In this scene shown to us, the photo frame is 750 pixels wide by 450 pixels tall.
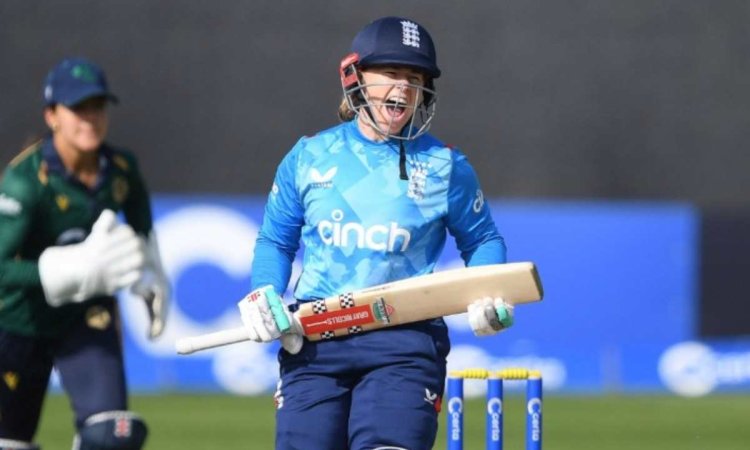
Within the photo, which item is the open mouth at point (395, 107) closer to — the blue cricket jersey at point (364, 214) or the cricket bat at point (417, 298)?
the blue cricket jersey at point (364, 214)

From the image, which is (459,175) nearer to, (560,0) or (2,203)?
(2,203)

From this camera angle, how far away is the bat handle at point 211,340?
15.3ft

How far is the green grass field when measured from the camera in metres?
9.08

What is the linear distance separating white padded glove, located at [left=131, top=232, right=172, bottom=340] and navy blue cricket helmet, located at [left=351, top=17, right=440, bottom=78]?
1.24 m

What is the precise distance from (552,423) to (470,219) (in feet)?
18.4

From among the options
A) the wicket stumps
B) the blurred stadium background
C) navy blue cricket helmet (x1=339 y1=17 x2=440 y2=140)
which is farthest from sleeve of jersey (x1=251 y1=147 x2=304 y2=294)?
the blurred stadium background

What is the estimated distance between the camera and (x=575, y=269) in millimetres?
12211

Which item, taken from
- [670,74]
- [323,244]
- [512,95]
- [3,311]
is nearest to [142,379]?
[512,95]

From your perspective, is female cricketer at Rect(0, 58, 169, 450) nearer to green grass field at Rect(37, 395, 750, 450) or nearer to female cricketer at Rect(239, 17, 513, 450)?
female cricketer at Rect(239, 17, 513, 450)

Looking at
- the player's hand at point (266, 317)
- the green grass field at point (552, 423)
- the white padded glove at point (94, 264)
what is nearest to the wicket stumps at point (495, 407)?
the player's hand at point (266, 317)

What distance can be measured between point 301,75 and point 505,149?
159cm

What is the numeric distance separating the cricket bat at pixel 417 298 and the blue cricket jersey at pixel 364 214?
3.6 inches

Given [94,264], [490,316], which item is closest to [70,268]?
[94,264]

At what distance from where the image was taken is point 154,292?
5.60 metres
